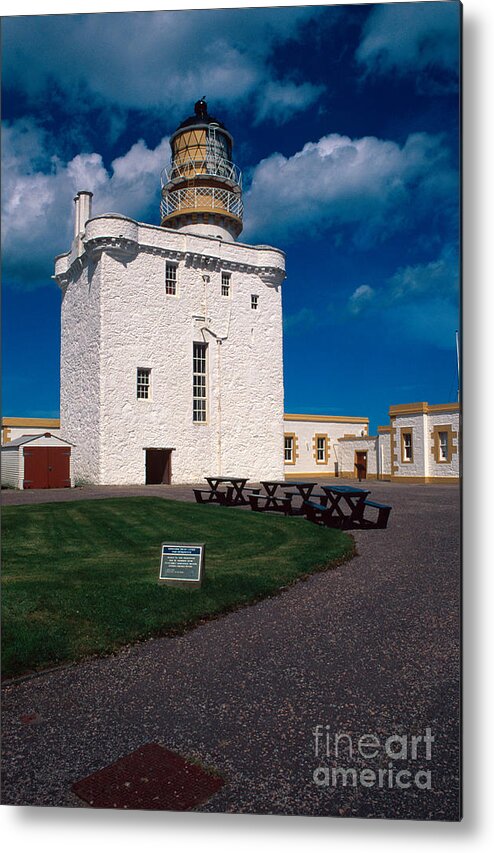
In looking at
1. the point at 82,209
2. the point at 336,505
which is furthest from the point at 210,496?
the point at 82,209

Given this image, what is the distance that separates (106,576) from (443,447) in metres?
2.46

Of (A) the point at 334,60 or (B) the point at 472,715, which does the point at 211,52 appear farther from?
(B) the point at 472,715

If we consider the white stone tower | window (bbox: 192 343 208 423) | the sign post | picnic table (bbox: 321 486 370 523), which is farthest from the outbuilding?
picnic table (bbox: 321 486 370 523)

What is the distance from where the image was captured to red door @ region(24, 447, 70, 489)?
3424 millimetres

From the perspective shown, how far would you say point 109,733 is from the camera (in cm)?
238

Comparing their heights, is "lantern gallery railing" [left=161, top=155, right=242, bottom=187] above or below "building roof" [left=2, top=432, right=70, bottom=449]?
above

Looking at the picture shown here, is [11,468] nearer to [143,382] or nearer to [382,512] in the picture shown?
[143,382]

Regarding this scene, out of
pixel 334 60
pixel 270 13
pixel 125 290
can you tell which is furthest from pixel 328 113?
pixel 125 290

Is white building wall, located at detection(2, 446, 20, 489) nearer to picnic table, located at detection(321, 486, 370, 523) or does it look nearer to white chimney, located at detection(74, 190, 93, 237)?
white chimney, located at detection(74, 190, 93, 237)

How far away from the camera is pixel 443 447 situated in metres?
3.24

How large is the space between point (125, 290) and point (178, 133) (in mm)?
1345

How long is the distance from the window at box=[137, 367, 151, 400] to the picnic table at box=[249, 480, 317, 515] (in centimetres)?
113

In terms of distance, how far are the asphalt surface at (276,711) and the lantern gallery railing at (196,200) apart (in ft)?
9.90

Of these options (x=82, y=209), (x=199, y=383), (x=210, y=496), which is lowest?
(x=210, y=496)
